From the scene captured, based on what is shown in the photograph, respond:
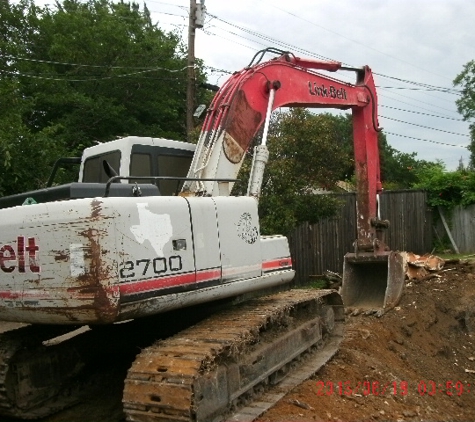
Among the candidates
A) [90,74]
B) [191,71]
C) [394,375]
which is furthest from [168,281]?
[90,74]

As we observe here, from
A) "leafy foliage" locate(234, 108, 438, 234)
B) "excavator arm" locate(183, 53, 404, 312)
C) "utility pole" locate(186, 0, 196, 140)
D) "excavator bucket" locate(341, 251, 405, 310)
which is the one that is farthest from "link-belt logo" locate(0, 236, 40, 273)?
"utility pole" locate(186, 0, 196, 140)

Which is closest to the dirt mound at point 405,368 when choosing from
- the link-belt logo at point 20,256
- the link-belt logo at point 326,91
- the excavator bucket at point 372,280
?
the excavator bucket at point 372,280

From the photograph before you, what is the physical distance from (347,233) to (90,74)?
37.8 feet

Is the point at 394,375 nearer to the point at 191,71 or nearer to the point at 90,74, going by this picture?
the point at 191,71

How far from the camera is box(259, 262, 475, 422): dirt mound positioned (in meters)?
5.31

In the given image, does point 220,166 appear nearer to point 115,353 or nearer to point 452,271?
point 115,353

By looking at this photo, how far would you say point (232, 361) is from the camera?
4715 millimetres

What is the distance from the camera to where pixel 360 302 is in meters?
9.18

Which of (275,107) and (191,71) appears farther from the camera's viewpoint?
(191,71)

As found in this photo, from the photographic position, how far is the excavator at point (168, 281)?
4.07m

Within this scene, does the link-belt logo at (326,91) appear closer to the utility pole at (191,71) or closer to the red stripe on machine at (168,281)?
the red stripe on machine at (168,281)

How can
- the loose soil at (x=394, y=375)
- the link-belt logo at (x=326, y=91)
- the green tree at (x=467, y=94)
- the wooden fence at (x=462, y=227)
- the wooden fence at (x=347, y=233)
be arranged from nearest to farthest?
the loose soil at (x=394, y=375) < the link-belt logo at (x=326, y=91) < the wooden fence at (x=347, y=233) < the wooden fence at (x=462, y=227) < the green tree at (x=467, y=94)

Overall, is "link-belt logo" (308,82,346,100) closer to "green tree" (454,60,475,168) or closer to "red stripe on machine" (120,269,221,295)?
"red stripe on machine" (120,269,221,295)

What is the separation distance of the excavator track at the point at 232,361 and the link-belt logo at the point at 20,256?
3.41 feet
